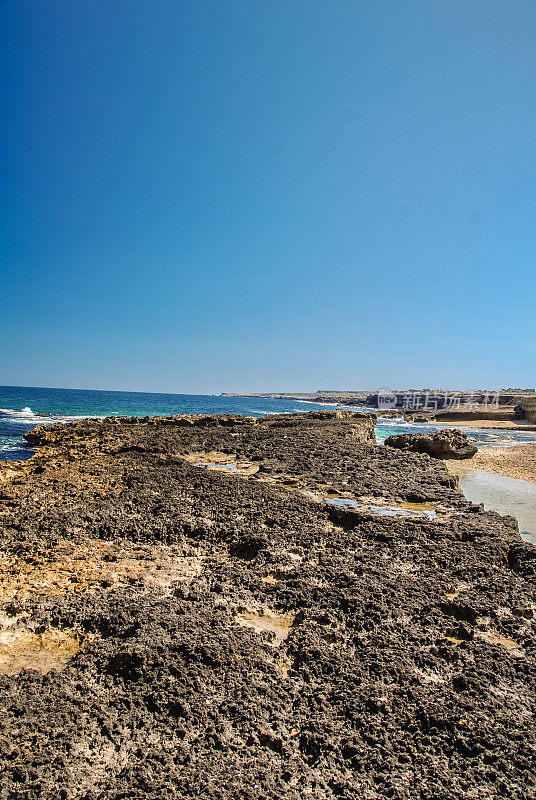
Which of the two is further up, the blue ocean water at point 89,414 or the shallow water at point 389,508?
the shallow water at point 389,508

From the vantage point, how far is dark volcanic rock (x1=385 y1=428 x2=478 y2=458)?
2075 centimetres

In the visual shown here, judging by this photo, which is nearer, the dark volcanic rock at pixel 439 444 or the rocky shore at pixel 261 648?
the rocky shore at pixel 261 648

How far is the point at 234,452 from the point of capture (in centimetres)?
1190

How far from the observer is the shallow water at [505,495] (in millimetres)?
10484

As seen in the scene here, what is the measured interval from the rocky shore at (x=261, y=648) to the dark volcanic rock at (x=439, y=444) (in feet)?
46.8

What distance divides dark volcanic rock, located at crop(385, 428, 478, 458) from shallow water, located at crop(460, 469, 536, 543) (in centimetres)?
254

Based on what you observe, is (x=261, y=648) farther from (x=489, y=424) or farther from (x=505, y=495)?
(x=489, y=424)

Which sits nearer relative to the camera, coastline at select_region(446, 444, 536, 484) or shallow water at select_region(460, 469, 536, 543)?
shallow water at select_region(460, 469, 536, 543)

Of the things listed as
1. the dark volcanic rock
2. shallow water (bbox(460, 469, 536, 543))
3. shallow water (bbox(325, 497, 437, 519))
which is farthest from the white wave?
shallow water (bbox(325, 497, 437, 519))

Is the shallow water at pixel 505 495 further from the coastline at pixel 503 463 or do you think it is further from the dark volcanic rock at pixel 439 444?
the dark volcanic rock at pixel 439 444

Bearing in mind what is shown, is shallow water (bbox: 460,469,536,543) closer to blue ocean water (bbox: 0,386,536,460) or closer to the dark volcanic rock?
the dark volcanic rock

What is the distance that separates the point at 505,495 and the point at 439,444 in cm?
732

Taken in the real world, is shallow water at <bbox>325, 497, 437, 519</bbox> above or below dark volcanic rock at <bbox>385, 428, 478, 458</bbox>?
above

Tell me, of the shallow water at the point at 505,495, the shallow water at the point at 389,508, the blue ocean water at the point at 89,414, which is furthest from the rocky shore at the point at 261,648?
the blue ocean water at the point at 89,414
